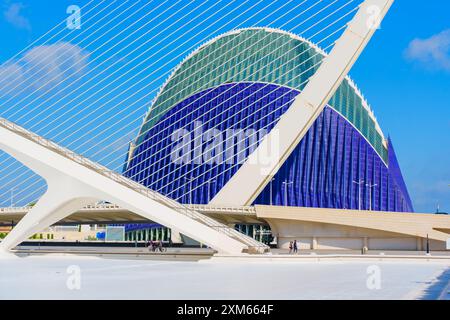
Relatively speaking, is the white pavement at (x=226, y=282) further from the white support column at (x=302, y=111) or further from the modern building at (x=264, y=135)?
the modern building at (x=264, y=135)

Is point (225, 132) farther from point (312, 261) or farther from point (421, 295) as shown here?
point (421, 295)

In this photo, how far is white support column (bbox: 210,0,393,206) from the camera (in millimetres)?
39781

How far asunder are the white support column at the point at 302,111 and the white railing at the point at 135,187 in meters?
7.49

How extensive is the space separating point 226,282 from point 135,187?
44.9 ft

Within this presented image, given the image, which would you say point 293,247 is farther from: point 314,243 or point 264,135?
point 264,135

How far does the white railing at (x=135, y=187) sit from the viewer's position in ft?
105

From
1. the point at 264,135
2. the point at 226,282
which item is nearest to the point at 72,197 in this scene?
the point at 226,282

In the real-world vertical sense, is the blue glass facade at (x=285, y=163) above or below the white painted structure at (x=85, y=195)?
above

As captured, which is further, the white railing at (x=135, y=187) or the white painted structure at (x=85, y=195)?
the white railing at (x=135, y=187)

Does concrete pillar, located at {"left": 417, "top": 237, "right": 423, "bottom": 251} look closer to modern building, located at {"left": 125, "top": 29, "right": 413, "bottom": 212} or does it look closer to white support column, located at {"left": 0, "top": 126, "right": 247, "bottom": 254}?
white support column, located at {"left": 0, "top": 126, "right": 247, "bottom": 254}

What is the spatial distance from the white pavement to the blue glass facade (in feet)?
99.7

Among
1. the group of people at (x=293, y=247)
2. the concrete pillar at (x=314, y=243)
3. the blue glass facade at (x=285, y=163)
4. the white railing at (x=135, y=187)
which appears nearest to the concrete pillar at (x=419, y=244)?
the concrete pillar at (x=314, y=243)

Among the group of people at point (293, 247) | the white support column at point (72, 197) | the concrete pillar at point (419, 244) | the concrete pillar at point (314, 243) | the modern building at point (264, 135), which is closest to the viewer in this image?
the white support column at point (72, 197)

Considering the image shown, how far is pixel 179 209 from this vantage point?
32.2 meters
